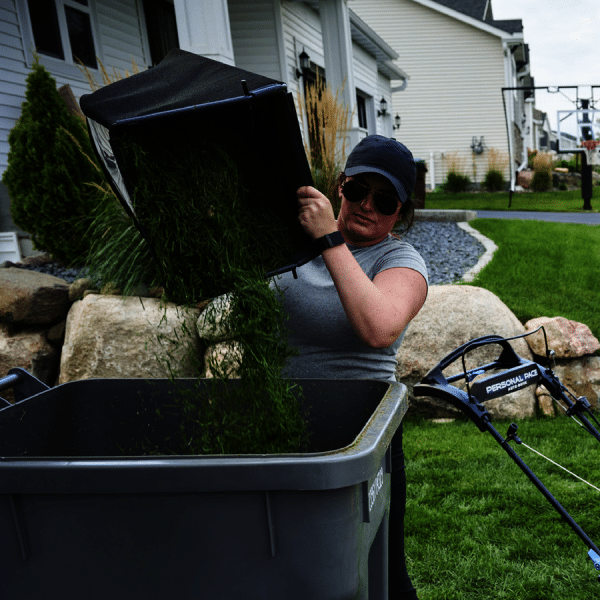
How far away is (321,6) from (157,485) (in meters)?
9.80

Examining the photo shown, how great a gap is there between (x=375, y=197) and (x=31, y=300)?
3.91m

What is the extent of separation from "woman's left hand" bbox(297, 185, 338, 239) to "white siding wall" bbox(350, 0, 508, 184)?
920 inches

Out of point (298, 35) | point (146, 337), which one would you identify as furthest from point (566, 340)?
point (298, 35)

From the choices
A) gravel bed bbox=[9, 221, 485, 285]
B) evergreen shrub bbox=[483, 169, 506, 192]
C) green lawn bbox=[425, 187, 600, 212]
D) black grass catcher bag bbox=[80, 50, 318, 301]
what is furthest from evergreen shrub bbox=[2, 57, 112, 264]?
evergreen shrub bbox=[483, 169, 506, 192]

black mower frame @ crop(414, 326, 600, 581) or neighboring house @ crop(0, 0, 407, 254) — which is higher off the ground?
neighboring house @ crop(0, 0, 407, 254)

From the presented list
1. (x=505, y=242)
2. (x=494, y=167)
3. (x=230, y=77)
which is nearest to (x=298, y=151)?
(x=230, y=77)

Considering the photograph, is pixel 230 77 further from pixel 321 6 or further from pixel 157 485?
pixel 321 6

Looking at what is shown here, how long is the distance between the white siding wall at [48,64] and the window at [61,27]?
0.62 ft

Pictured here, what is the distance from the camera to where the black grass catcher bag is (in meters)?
1.47

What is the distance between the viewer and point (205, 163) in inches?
65.5

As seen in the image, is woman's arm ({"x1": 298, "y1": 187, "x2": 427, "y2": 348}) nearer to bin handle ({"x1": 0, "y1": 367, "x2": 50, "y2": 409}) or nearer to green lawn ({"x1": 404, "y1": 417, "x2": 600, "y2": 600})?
bin handle ({"x1": 0, "y1": 367, "x2": 50, "y2": 409})

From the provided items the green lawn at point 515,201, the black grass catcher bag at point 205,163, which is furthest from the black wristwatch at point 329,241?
the green lawn at point 515,201

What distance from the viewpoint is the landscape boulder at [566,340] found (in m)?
4.84

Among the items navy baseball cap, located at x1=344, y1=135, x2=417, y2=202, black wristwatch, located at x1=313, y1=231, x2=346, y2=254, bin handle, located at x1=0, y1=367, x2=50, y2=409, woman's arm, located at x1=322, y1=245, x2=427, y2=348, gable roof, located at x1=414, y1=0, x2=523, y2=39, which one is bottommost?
bin handle, located at x1=0, y1=367, x2=50, y2=409
